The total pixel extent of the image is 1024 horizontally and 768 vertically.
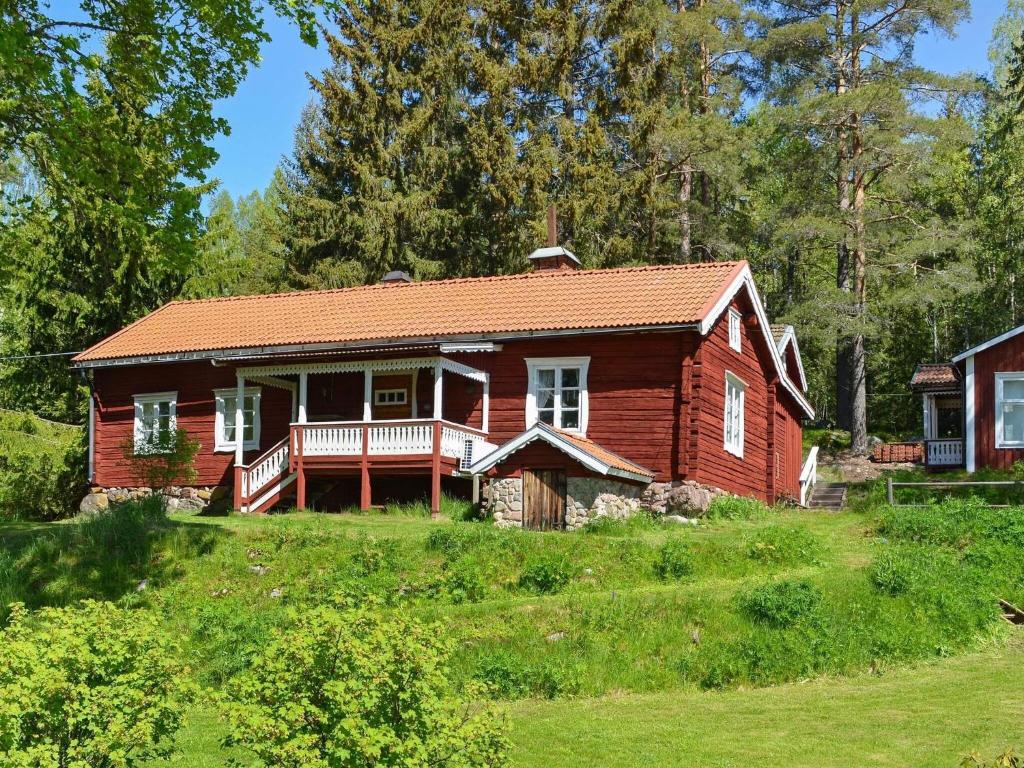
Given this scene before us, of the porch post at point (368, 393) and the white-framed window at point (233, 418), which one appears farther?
the white-framed window at point (233, 418)

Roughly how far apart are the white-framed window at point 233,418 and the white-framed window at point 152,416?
1.27 meters

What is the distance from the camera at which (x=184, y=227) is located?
20.1 m

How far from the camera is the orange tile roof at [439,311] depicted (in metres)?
26.7

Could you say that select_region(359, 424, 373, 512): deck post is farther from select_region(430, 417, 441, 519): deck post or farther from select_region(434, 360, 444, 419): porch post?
select_region(434, 360, 444, 419): porch post

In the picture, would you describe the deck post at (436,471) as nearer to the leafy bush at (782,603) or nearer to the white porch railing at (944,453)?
the leafy bush at (782,603)

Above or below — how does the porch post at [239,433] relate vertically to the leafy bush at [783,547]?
above

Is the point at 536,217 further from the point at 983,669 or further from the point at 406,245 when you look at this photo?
the point at 983,669

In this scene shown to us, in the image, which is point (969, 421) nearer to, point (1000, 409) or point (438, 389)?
point (1000, 409)

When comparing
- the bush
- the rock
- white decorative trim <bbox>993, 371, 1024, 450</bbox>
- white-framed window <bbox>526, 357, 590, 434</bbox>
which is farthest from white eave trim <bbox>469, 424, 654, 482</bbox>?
the bush

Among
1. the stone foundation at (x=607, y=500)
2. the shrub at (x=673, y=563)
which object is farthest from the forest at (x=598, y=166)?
the shrub at (x=673, y=563)

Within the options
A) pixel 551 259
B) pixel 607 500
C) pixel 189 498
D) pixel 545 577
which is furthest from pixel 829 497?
pixel 189 498

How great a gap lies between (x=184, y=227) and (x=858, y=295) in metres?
26.9

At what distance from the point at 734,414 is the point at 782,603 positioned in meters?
13.3

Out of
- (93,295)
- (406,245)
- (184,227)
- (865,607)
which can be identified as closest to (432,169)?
(406,245)
